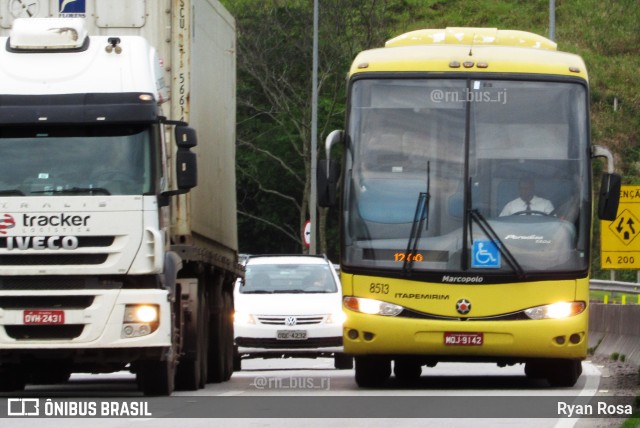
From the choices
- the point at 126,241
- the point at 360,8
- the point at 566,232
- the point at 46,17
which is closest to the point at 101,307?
the point at 126,241

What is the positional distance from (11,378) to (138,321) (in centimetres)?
307

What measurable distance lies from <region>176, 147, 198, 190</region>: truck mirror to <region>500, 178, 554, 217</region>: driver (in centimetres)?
406

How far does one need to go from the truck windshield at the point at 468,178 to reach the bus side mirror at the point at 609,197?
27 centimetres

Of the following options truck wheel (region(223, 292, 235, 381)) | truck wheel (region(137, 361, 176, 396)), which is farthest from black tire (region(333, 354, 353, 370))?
truck wheel (region(137, 361, 176, 396))

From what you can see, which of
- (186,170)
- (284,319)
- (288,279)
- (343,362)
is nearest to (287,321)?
(284,319)

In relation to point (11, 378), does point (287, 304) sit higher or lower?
lower

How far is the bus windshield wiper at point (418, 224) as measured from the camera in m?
19.5

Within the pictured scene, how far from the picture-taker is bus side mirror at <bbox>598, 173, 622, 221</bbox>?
1948cm

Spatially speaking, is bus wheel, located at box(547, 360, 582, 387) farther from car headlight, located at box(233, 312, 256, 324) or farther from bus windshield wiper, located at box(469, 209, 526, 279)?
car headlight, located at box(233, 312, 256, 324)

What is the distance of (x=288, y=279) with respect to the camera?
2709cm

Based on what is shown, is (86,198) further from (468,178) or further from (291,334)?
(291,334)

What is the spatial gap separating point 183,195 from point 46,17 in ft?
7.82

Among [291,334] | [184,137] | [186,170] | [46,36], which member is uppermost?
[46,36]

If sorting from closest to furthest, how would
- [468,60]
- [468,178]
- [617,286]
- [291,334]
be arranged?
[468,178] < [468,60] < [291,334] < [617,286]
